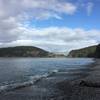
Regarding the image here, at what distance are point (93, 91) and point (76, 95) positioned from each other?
9.20 ft

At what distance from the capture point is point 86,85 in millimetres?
32375

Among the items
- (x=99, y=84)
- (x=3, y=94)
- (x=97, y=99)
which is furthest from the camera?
(x=99, y=84)

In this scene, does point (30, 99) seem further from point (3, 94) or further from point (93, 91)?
point (93, 91)

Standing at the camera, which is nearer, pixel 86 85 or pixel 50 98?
pixel 50 98

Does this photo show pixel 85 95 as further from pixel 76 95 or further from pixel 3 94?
pixel 3 94

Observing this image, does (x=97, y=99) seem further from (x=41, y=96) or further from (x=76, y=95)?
(x=41, y=96)

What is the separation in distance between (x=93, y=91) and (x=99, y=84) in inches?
166

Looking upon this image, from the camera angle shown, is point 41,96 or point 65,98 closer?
point 65,98

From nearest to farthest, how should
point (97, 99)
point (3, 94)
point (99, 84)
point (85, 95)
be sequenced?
point (97, 99) < point (85, 95) < point (3, 94) < point (99, 84)

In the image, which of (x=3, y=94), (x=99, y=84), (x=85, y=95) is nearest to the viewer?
(x=85, y=95)

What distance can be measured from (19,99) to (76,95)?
535cm

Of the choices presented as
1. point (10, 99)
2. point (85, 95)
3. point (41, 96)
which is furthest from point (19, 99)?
point (85, 95)

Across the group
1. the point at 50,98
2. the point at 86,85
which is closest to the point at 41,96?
the point at 50,98

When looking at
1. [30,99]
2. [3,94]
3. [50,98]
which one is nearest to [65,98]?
[50,98]
